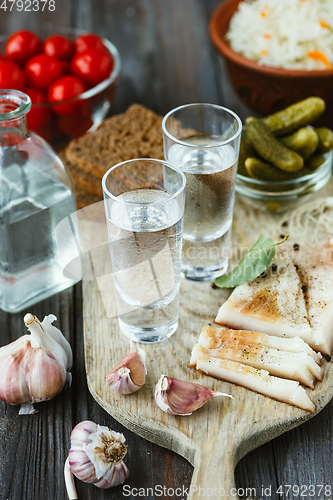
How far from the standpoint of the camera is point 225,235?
210 centimetres

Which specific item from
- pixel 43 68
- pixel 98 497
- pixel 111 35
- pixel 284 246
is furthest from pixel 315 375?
pixel 111 35

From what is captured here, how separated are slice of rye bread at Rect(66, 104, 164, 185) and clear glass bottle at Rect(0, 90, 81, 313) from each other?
44cm

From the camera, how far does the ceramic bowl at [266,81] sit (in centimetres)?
261

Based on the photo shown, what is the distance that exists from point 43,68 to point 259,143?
128 centimetres

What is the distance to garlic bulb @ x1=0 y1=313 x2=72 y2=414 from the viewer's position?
1631 millimetres

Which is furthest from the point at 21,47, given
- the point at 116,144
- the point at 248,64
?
the point at 248,64

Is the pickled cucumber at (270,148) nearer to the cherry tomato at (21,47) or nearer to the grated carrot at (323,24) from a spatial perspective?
the grated carrot at (323,24)

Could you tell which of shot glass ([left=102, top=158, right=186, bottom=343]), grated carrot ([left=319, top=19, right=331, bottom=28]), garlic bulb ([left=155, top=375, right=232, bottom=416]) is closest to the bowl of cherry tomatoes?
grated carrot ([left=319, top=19, right=331, bottom=28])

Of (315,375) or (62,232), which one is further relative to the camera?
(62,232)

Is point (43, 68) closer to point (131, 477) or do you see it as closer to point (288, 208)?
point (288, 208)

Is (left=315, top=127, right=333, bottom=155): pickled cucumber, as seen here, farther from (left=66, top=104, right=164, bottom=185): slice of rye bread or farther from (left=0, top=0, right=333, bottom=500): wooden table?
(left=0, top=0, right=333, bottom=500): wooden table

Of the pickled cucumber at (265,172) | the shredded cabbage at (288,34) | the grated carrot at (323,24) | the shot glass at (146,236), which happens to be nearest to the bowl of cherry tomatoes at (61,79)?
the shredded cabbage at (288,34)

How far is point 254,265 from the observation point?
1.90 m

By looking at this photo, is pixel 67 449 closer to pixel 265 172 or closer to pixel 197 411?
pixel 197 411
